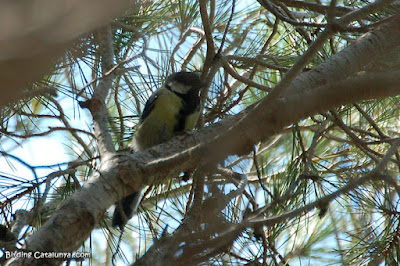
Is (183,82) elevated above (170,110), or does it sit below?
above

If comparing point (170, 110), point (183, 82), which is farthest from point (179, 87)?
point (170, 110)

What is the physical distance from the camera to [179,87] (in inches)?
106

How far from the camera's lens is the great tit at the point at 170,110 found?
2621 millimetres

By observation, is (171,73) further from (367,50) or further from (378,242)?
(378,242)

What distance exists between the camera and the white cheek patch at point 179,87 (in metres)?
2.63

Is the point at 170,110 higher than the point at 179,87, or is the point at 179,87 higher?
the point at 179,87

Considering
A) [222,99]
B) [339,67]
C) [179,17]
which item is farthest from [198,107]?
[339,67]

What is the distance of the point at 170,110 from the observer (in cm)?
265

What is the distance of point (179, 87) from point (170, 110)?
15 cm

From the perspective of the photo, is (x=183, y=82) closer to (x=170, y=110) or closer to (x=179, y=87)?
(x=179, y=87)

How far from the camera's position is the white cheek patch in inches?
104

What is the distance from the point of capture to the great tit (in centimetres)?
262

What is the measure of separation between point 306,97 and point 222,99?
97 cm

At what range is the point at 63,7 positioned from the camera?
0.88 meters
